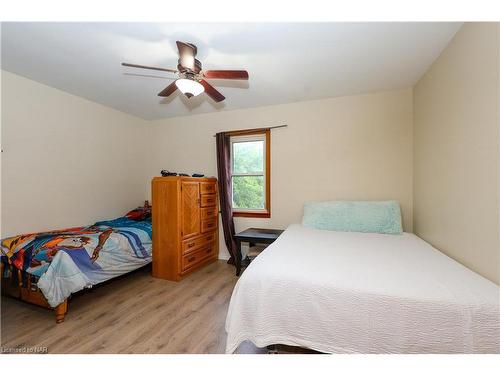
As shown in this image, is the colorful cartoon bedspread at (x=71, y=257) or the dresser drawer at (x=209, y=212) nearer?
the colorful cartoon bedspread at (x=71, y=257)

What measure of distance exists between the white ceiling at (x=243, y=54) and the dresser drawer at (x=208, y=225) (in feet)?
5.97

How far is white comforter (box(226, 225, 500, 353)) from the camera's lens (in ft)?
3.20

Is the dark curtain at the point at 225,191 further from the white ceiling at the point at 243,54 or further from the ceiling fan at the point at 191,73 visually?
the ceiling fan at the point at 191,73

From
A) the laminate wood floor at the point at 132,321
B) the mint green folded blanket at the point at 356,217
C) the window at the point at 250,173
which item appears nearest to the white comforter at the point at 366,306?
the laminate wood floor at the point at 132,321

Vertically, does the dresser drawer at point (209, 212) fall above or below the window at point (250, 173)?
below

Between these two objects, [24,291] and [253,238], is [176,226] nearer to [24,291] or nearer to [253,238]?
[253,238]

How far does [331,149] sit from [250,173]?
1.23 metres

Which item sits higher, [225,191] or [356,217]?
[225,191]

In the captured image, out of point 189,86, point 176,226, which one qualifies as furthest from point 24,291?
point 189,86

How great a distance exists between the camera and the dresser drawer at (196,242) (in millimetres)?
2768

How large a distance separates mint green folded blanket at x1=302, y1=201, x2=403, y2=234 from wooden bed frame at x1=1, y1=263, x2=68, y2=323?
2.52 metres

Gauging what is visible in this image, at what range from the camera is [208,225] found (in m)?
3.24

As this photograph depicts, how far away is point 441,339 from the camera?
3.23 feet

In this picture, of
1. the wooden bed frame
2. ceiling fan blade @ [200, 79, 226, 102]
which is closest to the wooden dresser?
the wooden bed frame
